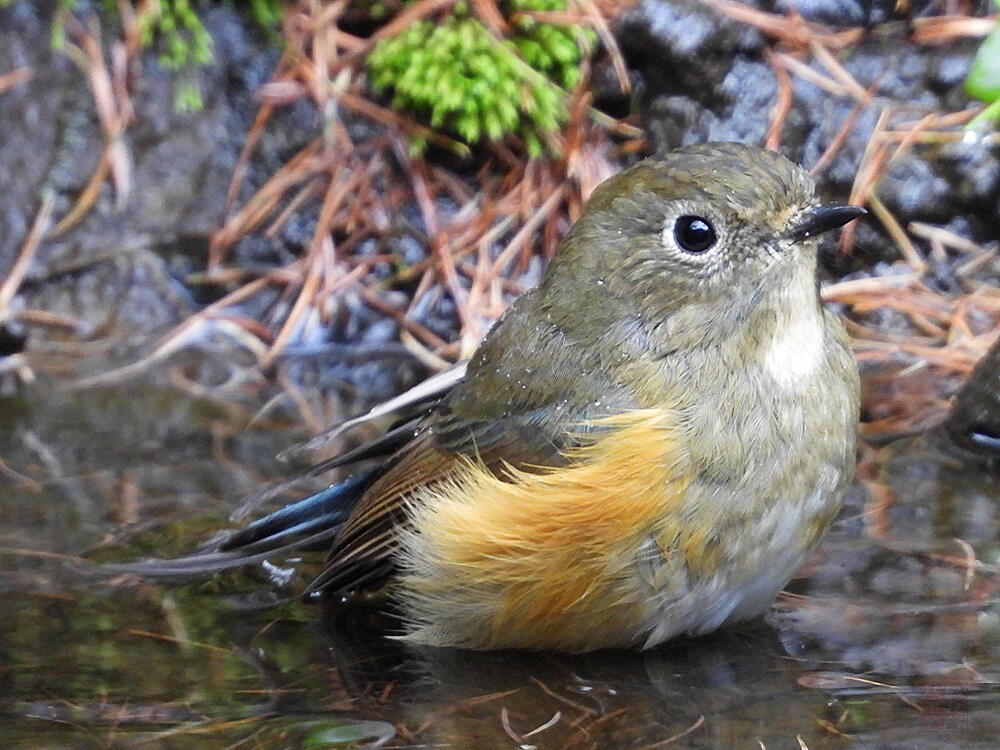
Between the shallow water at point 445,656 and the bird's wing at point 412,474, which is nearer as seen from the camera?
the shallow water at point 445,656

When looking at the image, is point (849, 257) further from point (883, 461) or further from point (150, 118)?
point (150, 118)

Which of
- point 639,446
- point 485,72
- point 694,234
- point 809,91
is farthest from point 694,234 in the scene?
point 809,91

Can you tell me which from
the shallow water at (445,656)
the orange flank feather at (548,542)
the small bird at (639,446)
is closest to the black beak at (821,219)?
the small bird at (639,446)

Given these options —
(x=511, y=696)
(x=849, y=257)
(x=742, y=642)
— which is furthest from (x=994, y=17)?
(x=511, y=696)

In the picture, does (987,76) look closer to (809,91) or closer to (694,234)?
(694,234)

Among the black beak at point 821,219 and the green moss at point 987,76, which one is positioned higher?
the green moss at point 987,76

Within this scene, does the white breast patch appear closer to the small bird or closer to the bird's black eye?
the small bird

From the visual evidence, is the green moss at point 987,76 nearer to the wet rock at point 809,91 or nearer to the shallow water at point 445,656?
the shallow water at point 445,656

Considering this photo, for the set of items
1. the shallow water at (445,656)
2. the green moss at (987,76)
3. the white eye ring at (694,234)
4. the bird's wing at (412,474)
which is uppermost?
the green moss at (987,76)
